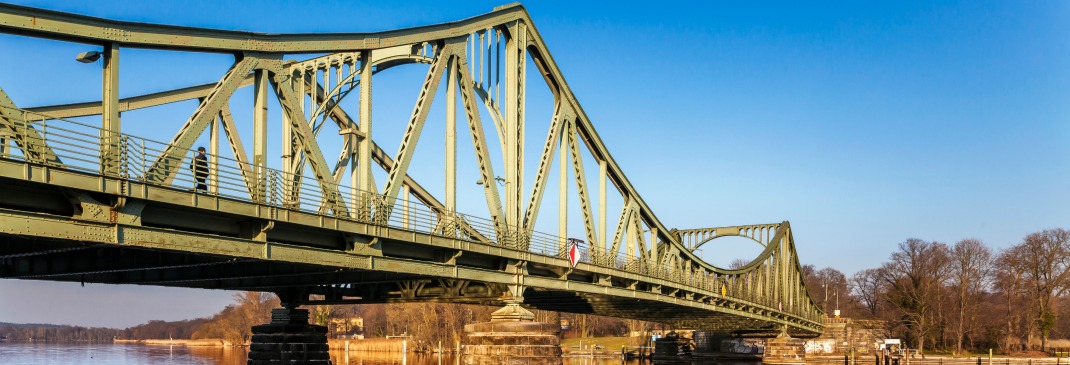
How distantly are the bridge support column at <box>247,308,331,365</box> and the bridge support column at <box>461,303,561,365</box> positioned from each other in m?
10.1

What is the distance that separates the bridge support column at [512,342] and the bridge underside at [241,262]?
1.53 m

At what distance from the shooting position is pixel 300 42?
24719 millimetres

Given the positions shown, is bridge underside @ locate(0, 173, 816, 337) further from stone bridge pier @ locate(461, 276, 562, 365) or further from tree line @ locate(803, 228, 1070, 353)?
tree line @ locate(803, 228, 1070, 353)

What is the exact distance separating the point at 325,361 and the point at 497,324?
1163 centimetres

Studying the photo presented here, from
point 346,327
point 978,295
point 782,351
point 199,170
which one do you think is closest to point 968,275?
point 978,295

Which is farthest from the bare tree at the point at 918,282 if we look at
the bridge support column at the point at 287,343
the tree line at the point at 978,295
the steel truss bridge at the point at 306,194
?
the bridge support column at the point at 287,343

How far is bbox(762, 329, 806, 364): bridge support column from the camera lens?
3270 inches

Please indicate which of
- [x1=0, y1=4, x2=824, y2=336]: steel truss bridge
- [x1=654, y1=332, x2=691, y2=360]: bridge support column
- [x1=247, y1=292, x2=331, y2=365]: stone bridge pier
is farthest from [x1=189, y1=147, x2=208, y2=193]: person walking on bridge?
[x1=654, y1=332, x2=691, y2=360]: bridge support column

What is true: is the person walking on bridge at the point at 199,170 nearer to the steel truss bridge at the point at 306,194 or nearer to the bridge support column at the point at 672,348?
the steel truss bridge at the point at 306,194

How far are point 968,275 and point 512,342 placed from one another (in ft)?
311

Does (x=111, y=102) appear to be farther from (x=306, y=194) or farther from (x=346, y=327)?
(x=346, y=327)

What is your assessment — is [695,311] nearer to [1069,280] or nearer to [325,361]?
[325,361]

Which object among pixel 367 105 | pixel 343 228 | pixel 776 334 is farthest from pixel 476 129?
pixel 776 334

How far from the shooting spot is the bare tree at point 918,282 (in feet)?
377
